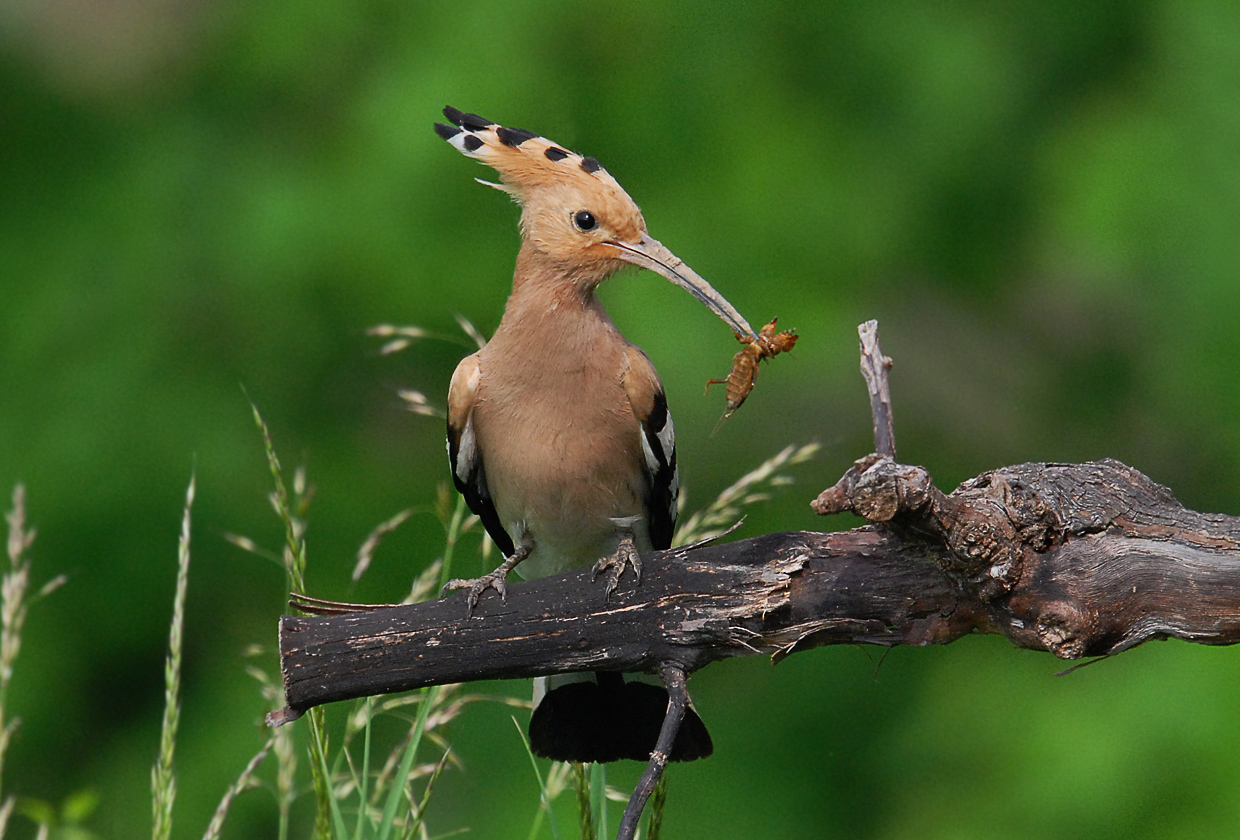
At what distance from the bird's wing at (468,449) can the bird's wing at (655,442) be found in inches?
13.8

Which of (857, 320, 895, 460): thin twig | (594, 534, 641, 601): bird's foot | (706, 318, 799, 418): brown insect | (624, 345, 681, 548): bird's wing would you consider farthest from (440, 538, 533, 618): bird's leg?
(857, 320, 895, 460): thin twig

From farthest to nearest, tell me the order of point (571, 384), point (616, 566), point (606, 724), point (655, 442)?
point (655, 442) < point (571, 384) < point (606, 724) < point (616, 566)

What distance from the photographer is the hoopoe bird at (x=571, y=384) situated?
2.94m

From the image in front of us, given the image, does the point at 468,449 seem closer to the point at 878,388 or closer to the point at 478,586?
the point at 478,586

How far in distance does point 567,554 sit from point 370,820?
0.81m

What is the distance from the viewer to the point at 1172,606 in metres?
2.20

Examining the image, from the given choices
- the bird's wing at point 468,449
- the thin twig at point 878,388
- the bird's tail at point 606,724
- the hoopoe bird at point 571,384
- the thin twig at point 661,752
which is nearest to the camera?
the thin twig at point 661,752

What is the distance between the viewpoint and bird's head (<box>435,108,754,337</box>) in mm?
2947

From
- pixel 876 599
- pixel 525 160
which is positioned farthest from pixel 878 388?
pixel 525 160

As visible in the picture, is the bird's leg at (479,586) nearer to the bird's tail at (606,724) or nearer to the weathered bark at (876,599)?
the weathered bark at (876,599)

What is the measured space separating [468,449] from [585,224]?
595mm

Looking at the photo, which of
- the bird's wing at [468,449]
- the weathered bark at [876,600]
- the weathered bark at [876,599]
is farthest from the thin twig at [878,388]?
the bird's wing at [468,449]

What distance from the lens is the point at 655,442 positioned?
10.0 feet

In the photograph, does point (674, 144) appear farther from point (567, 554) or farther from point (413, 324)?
point (567, 554)
